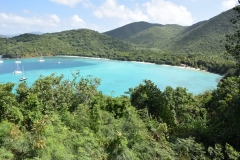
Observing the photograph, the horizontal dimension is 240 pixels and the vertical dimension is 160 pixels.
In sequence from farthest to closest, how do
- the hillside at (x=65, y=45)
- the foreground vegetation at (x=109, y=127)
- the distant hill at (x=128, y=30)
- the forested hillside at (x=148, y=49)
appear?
the distant hill at (x=128, y=30) < the hillside at (x=65, y=45) < the forested hillside at (x=148, y=49) < the foreground vegetation at (x=109, y=127)

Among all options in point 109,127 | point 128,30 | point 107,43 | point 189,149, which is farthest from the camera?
point 128,30

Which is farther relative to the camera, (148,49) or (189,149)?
(148,49)

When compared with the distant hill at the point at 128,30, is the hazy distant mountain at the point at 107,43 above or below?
below

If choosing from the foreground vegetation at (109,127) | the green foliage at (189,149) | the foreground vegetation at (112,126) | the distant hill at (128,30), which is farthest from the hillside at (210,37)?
the distant hill at (128,30)

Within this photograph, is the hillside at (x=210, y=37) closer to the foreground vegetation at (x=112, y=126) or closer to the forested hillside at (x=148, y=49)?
the forested hillside at (x=148, y=49)

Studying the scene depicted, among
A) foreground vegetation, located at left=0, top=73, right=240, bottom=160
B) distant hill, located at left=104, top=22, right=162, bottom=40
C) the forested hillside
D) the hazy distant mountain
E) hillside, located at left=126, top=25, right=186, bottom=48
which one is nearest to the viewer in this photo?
foreground vegetation, located at left=0, top=73, right=240, bottom=160

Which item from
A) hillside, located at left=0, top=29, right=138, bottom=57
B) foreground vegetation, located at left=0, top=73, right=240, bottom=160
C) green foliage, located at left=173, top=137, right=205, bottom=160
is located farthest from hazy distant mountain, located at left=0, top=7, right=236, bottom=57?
green foliage, located at left=173, top=137, right=205, bottom=160

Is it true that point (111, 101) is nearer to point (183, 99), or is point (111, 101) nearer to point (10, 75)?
point (183, 99)

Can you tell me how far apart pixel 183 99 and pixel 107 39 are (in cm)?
9440

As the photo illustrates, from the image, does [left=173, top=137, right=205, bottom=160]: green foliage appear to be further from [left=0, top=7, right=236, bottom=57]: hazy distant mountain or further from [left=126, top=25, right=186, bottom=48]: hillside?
[left=126, top=25, right=186, bottom=48]: hillside

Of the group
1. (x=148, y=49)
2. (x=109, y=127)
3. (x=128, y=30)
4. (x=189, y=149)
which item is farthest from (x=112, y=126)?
(x=128, y=30)

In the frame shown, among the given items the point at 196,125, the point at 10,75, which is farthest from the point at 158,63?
the point at 196,125

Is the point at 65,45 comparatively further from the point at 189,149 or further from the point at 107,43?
the point at 189,149

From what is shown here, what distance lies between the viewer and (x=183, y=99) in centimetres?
1450
